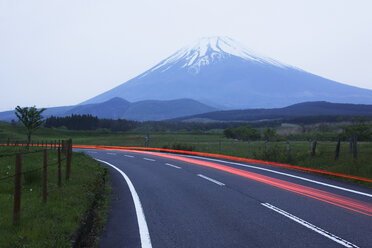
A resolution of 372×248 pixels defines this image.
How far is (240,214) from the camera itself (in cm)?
690

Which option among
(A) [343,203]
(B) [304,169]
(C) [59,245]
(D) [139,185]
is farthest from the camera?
(B) [304,169]

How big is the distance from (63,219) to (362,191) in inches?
334

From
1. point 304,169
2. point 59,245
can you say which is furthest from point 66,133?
point 59,245

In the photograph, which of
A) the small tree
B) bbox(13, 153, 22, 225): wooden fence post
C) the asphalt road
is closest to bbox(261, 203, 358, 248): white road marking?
Answer: the asphalt road

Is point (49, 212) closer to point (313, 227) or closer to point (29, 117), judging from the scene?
point (313, 227)

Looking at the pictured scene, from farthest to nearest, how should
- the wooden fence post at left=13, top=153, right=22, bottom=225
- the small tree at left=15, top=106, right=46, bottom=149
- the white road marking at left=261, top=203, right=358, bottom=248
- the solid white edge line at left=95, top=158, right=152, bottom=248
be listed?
the small tree at left=15, top=106, right=46, bottom=149 < the wooden fence post at left=13, top=153, right=22, bottom=225 < the solid white edge line at left=95, top=158, right=152, bottom=248 < the white road marking at left=261, top=203, right=358, bottom=248

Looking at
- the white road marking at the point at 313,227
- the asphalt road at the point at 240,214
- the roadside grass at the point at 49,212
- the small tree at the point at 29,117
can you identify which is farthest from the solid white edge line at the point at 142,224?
the small tree at the point at 29,117

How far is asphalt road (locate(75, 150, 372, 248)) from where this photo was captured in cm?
531

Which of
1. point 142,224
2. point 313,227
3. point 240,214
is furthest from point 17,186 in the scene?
point 313,227

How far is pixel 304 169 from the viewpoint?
603 inches

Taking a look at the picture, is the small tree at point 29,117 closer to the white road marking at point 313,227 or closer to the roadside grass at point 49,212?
the roadside grass at point 49,212

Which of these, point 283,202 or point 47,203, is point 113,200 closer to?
point 47,203

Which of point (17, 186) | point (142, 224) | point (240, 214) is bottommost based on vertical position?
point (142, 224)

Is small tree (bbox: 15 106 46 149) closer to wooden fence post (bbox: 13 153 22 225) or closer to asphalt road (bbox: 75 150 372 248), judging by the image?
asphalt road (bbox: 75 150 372 248)
